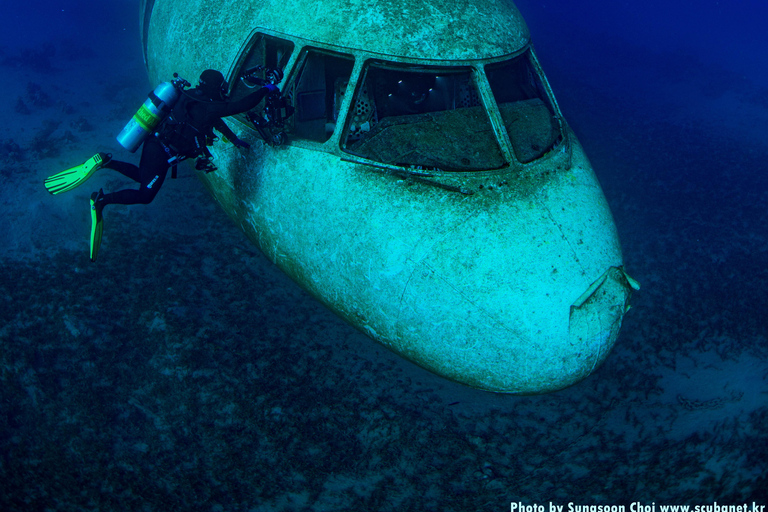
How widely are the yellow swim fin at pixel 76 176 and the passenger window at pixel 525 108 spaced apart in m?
3.92

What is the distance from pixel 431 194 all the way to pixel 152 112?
262cm

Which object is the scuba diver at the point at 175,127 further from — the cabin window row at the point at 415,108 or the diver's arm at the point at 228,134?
the cabin window row at the point at 415,108

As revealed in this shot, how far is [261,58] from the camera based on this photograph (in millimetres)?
3957

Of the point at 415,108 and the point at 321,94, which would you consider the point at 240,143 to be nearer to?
the point at 321,94

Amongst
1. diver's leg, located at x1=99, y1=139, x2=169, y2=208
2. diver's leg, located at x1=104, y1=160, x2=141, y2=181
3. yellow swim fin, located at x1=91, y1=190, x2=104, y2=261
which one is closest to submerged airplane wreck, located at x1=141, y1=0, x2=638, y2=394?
diver's leg, located at x1=99, y1=139, x2=169, y2=208

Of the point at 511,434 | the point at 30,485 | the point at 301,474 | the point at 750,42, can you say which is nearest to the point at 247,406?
the point at 301,474

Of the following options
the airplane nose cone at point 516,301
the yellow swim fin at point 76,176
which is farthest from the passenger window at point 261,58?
the airplane nose cone at point 516,301

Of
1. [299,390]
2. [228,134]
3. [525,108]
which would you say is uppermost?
[525,108]

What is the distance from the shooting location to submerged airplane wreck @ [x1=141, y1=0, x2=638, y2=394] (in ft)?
9.46

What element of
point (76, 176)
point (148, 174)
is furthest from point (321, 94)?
point (76, 176)

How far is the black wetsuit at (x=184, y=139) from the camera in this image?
352 centimetres

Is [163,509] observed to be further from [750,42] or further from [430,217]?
[750,42]

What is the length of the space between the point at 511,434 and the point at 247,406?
2475mm

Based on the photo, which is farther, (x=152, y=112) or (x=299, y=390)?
(x=299, y=390)
